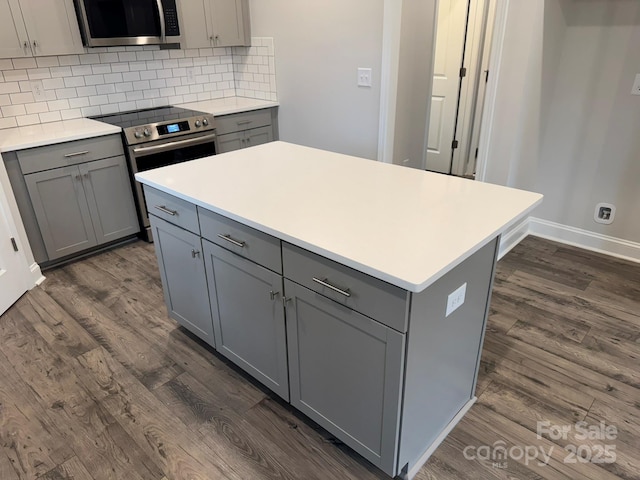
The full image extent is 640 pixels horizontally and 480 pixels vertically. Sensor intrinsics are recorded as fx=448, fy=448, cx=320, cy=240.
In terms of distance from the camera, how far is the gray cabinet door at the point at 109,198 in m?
3.29

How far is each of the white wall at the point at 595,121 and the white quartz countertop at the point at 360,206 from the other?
1.84 m

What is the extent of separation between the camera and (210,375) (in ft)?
7.34

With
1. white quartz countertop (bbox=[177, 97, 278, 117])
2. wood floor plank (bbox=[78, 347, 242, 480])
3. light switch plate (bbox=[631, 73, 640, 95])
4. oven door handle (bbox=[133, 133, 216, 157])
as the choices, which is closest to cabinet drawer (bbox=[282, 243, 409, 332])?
wood floor plank (bbox=[78, 347, 242, 480])

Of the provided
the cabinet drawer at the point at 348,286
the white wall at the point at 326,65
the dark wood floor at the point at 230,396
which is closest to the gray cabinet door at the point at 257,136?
the white wall at the point at 326,65

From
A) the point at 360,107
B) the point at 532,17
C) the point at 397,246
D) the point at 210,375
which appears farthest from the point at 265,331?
the point at 532,17

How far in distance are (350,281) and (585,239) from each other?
→ 2838 millimetres

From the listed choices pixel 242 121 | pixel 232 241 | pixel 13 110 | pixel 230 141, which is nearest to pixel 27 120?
pixel 13 110

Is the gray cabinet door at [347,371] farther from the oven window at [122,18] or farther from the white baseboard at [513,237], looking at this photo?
the oven window at [122,18]

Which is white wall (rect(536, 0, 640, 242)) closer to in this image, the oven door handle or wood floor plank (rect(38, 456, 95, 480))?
the oven door handle

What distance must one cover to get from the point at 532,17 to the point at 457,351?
2.20 meters

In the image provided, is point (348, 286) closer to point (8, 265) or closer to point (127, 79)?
point (8, 265)

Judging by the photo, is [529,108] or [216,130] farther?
[216,130]

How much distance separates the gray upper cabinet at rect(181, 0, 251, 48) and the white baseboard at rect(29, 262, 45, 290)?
2.10m

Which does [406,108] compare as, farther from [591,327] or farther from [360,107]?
[591,327]
